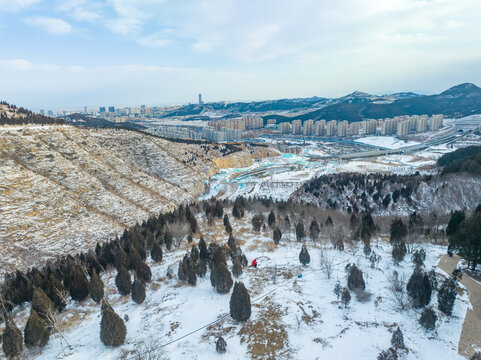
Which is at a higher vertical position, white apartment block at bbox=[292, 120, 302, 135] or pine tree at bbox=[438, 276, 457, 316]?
white apartment block at bbox=[292, 120, 302, 135]

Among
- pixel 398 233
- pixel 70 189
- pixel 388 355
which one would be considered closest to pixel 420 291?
pixel 388 355

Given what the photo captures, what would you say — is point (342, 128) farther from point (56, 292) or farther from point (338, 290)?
point (56, 292)

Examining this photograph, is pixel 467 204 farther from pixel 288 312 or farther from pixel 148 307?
pixel 148 307

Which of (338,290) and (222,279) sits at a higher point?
(222,279)

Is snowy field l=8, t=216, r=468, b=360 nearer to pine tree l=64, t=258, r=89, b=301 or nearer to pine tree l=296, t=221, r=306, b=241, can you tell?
pine tree l=64, t=258, r=89, b=301

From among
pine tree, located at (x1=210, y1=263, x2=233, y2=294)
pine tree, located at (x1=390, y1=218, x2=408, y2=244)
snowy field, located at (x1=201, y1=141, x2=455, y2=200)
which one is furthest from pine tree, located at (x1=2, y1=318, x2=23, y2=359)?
snowy field, located at (x1=201, y1=141, x2=455, y2=200)

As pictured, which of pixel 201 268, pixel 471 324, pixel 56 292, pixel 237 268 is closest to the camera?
pixel 471 324

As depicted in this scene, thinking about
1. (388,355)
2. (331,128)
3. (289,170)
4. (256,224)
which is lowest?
(289,170)
